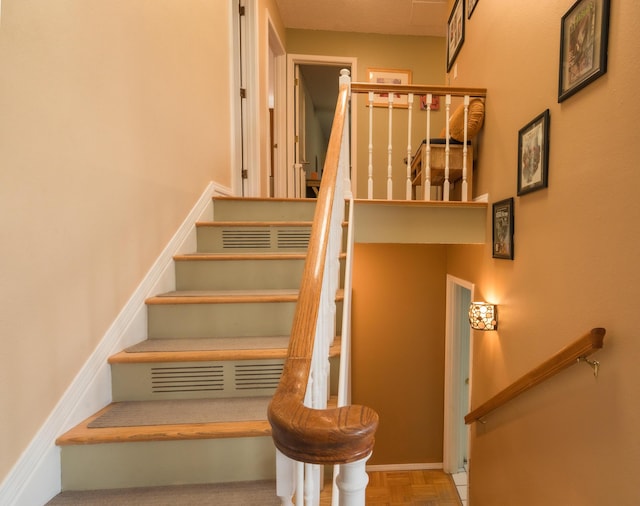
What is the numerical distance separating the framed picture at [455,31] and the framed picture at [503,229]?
182 centimetres

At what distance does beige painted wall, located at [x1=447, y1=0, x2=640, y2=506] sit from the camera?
1155mm

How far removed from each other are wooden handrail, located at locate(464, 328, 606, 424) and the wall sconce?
0.46 m

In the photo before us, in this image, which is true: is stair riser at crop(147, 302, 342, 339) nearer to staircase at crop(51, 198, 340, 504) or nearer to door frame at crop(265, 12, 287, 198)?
staircase at crop(51, 198, 340, 504)

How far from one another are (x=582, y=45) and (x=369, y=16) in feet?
10.8

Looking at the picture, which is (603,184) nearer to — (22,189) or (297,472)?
(297,472)

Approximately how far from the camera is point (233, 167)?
2988mm

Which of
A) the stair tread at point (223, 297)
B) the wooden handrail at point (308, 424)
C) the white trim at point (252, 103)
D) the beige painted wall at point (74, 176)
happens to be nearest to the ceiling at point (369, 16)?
the white trim at point (252, 103)

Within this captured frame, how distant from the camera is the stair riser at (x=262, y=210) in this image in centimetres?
235

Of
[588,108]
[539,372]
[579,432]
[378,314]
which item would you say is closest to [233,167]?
[378,314]

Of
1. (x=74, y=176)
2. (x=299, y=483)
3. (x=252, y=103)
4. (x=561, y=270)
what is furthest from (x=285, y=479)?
(x=252, y=103)

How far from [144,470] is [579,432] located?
5.80ft

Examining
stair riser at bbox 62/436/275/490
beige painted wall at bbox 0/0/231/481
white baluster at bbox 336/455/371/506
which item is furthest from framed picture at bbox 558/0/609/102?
beige painted wall at bbox 0/0/231/481

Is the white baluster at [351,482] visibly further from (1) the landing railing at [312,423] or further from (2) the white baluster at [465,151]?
(2) the white baluster at [465,151]

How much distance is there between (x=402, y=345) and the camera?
381 centimetres
